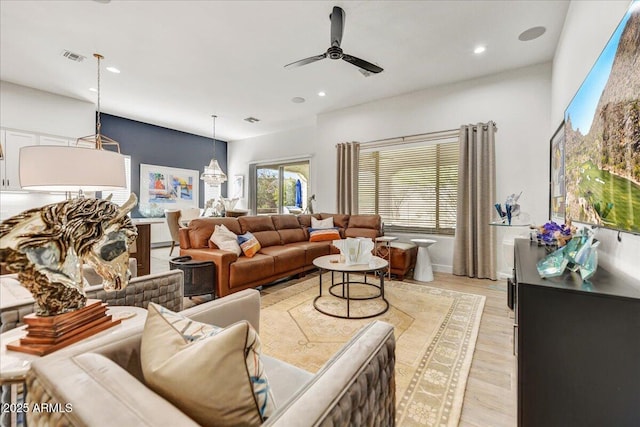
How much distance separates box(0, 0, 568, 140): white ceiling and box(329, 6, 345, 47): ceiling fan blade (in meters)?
0.07

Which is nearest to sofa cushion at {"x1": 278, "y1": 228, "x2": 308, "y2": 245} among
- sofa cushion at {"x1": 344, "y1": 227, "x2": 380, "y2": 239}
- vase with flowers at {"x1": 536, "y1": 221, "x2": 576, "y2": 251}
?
sofa cushion at {"x1": 344, "y1": 227, "x2": 380, "y2": 239}

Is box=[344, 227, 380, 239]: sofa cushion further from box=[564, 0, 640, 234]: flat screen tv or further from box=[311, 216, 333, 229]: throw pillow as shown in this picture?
box=[564, 0, 640, 234]: flat screen tv

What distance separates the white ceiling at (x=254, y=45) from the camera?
2.75m

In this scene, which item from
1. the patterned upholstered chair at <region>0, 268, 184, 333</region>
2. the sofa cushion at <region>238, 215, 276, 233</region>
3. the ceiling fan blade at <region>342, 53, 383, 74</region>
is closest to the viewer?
the patterned upholstered chair at <region>0, 268, 184, 333</region>

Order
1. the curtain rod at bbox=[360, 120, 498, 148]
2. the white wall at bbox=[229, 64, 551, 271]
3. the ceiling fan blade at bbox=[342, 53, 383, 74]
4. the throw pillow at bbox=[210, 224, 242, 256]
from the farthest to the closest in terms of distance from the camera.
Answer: the curtain rod at bbox=[360, 120, 498, 148], the white wall at bbox=[229, 64, 551, 271], the throw pillow at bbox=[210, 224, 242, 256], the ceiling fan blade at bbox=[342, 53, 383, 74]

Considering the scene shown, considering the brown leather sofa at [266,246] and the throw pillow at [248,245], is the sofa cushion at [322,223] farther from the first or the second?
the throw pillow at [248,245]

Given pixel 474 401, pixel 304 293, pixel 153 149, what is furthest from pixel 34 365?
pixel 153 149

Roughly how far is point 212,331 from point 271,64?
Answer: 390 centimetres

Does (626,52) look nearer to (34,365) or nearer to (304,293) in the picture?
(34,365)

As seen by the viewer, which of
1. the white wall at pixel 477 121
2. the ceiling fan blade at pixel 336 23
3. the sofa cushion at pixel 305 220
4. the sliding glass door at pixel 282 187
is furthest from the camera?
the sliding glass door at pixel 282 187

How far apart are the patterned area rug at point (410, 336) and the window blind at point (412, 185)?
1563 mm

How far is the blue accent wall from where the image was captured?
6125mm

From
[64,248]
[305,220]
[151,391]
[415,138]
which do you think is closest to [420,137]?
[415,138]

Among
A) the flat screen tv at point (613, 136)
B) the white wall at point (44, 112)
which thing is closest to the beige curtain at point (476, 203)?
the flat screen tv at point (613, 136)
